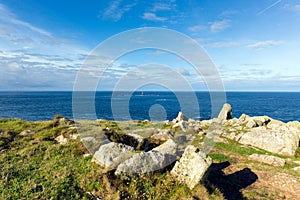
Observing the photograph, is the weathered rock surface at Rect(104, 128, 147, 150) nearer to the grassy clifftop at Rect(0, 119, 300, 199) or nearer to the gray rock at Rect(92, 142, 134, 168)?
the grassy clifftop at Rect(0, 119, 300, 199)

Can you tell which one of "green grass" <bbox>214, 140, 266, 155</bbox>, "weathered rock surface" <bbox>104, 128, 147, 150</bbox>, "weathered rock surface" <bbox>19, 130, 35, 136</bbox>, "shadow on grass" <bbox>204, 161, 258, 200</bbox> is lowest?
"green grass" <bbox>214, 140, 266, 155</bbox>

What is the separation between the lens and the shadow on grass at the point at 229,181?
11.9 m

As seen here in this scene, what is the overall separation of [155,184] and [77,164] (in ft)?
16.6

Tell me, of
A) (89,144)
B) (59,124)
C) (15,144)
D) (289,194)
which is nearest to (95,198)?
(89,144)

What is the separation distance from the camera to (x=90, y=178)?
10586 millimetres

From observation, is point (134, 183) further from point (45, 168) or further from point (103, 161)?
point (45, 168)

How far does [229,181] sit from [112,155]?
8471mm

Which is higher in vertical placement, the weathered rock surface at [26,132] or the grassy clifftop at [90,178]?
the weathered rock surface at [26,132]

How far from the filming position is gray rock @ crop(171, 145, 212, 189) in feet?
35.4

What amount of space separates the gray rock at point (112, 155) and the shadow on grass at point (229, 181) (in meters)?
4.97

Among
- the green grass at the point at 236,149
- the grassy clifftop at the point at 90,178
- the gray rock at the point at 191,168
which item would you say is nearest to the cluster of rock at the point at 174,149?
the gray rock at the point at 191,168

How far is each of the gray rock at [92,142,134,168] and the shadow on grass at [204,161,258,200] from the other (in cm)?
497

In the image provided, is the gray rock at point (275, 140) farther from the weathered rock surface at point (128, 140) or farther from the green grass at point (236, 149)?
the weathered rock surface at point (128, 140)

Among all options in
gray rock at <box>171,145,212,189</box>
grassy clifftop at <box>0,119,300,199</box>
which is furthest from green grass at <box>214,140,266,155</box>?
gray rock at <box>171,145,212,189</box>
